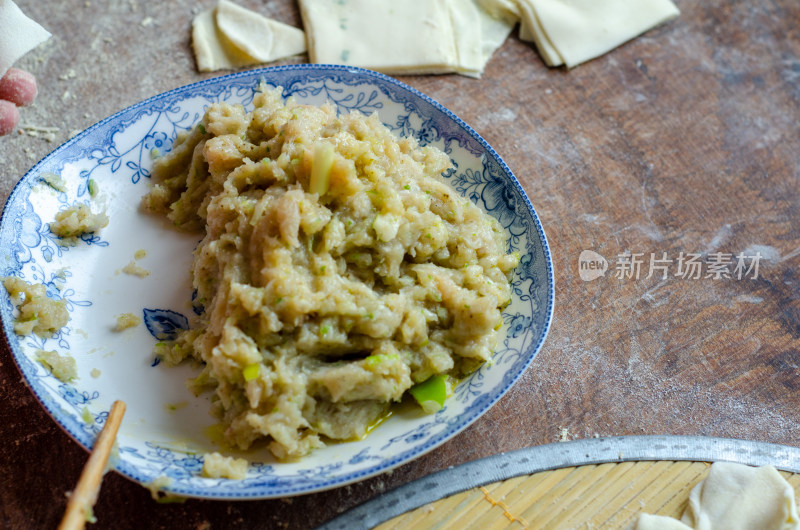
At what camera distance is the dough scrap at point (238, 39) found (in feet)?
14.9

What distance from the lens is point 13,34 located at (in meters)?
3.39

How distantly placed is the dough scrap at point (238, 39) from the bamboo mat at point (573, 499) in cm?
315

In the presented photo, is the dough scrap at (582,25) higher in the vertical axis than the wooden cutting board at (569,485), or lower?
higher

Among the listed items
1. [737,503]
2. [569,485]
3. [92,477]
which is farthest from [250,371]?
[737,503]

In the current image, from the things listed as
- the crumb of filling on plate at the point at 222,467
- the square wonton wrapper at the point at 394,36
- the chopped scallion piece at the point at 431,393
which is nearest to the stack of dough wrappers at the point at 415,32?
the square wonton wrapper at the point at 394,36

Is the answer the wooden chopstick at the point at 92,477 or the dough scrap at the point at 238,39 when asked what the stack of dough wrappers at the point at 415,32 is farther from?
the wooden chopstick at the point at 92,477

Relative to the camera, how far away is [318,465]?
264 centimetres

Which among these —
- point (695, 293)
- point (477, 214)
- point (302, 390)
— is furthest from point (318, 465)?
point (695, 293)

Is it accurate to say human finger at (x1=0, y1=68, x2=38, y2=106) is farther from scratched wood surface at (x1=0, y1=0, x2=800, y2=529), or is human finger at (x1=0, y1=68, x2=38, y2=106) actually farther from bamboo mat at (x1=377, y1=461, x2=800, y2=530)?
bamboo mat at (x1=377, y1=461, x2=800, y2=530)

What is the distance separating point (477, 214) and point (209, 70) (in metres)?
2.35

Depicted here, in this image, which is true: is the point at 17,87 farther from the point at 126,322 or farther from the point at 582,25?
the point at 582,25

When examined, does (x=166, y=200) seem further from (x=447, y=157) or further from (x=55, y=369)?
(x=447, y=157)

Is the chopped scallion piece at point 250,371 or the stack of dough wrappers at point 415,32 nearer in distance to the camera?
the chopped scallion piece at point 250,371

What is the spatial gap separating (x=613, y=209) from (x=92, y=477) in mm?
3216
